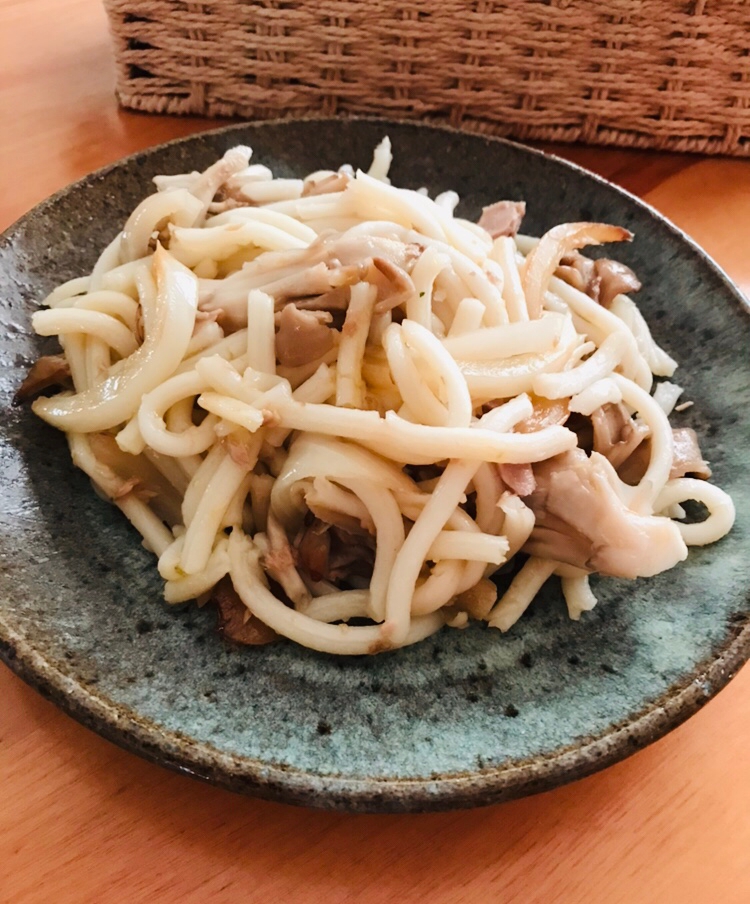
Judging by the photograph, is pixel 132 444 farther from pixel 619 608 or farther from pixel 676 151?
pixel 676 151

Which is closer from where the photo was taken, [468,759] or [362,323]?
[468,759]

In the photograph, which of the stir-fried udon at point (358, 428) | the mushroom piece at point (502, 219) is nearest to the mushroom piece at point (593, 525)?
the stir-fried udon at point (358, 428)

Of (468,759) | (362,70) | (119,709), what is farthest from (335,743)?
(362,70)

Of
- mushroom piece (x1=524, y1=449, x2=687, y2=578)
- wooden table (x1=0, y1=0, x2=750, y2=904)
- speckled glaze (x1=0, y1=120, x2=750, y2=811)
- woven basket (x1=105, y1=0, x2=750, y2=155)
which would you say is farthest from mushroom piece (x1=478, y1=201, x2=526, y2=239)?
wooden table (x1=0, y1=0, x2=750, y2=904)

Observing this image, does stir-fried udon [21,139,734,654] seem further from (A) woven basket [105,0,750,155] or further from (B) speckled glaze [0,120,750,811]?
(A) woven basket [105,0,750,155]

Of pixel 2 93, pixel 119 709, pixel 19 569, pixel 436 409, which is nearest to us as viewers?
pixel 119 709

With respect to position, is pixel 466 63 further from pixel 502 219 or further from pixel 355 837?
pixel 355 837
